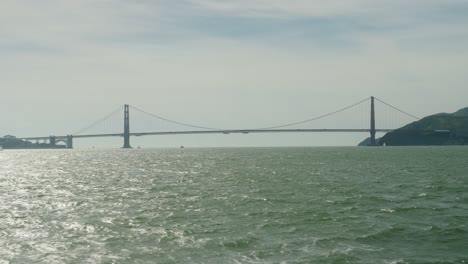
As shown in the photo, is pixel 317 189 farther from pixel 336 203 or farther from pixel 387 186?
pixel 336 203

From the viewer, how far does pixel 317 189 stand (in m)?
39.9

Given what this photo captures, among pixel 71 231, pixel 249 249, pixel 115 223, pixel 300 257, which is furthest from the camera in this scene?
pixel 115 223

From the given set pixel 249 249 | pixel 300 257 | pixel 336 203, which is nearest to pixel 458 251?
pixel 300 257

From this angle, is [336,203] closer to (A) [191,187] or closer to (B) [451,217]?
(B) [451,217]

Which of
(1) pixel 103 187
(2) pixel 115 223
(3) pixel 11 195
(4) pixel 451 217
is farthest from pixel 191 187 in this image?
(4) pixel 451 217

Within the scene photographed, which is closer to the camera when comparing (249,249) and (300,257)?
(300,257)

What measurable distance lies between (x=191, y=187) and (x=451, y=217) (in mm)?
22363

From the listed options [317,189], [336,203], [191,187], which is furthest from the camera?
[191,187]

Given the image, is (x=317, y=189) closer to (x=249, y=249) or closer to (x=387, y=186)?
(x=387, y=186)

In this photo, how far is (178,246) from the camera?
21062 millimetres

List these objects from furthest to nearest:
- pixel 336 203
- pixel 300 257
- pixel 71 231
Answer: pixel 336 203, pixel 71 231, pixel 300 257

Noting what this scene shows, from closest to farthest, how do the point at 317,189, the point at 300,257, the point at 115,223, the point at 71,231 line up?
the point at 300,257
the point at 71,231
the point at 115,223
the point at 317,189

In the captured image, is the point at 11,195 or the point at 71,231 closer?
the point at 71,231

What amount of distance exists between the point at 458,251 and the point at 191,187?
88.2 feet
